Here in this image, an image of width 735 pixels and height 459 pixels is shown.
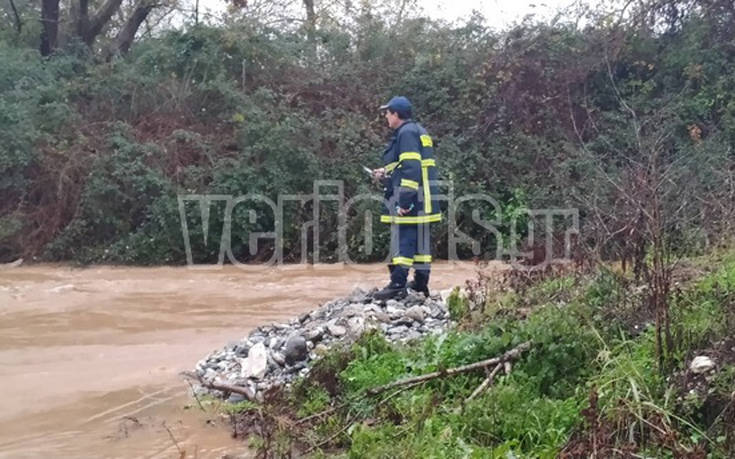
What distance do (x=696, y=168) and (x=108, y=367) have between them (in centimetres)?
951

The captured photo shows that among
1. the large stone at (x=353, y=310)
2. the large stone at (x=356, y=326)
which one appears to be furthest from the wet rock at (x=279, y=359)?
the large stone at (x=353, y=310)

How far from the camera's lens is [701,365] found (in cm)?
400

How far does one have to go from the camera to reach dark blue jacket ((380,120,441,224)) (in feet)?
24.1

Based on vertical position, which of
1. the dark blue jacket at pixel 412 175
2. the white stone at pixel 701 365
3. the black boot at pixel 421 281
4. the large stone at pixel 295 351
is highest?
the dark blue jacket at pixel 412 175

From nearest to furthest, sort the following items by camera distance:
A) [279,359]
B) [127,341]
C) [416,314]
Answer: [279,359] → [416,314] → [127,341]

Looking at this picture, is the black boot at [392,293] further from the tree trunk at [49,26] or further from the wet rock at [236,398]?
the tree trunk at [49,26]

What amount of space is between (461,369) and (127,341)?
4.30 meters

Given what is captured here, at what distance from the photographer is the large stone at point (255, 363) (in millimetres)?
6137

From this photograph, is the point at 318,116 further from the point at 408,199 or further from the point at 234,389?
the point at 234,389

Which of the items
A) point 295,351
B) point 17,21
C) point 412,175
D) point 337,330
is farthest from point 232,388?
point 17,21

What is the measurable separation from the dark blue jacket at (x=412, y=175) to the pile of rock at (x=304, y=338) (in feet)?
2.52

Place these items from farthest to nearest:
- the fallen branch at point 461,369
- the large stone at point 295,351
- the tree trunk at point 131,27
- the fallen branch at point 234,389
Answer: the tree trunk at point 131,27, the large stone at point 295,351, the fallen branch at point 234,389, the fallen branch at point 461,369

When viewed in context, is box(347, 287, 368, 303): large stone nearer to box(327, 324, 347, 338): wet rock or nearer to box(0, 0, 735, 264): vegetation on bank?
box(327, 324, 347, 338): wet rock

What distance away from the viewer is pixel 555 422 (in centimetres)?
423
